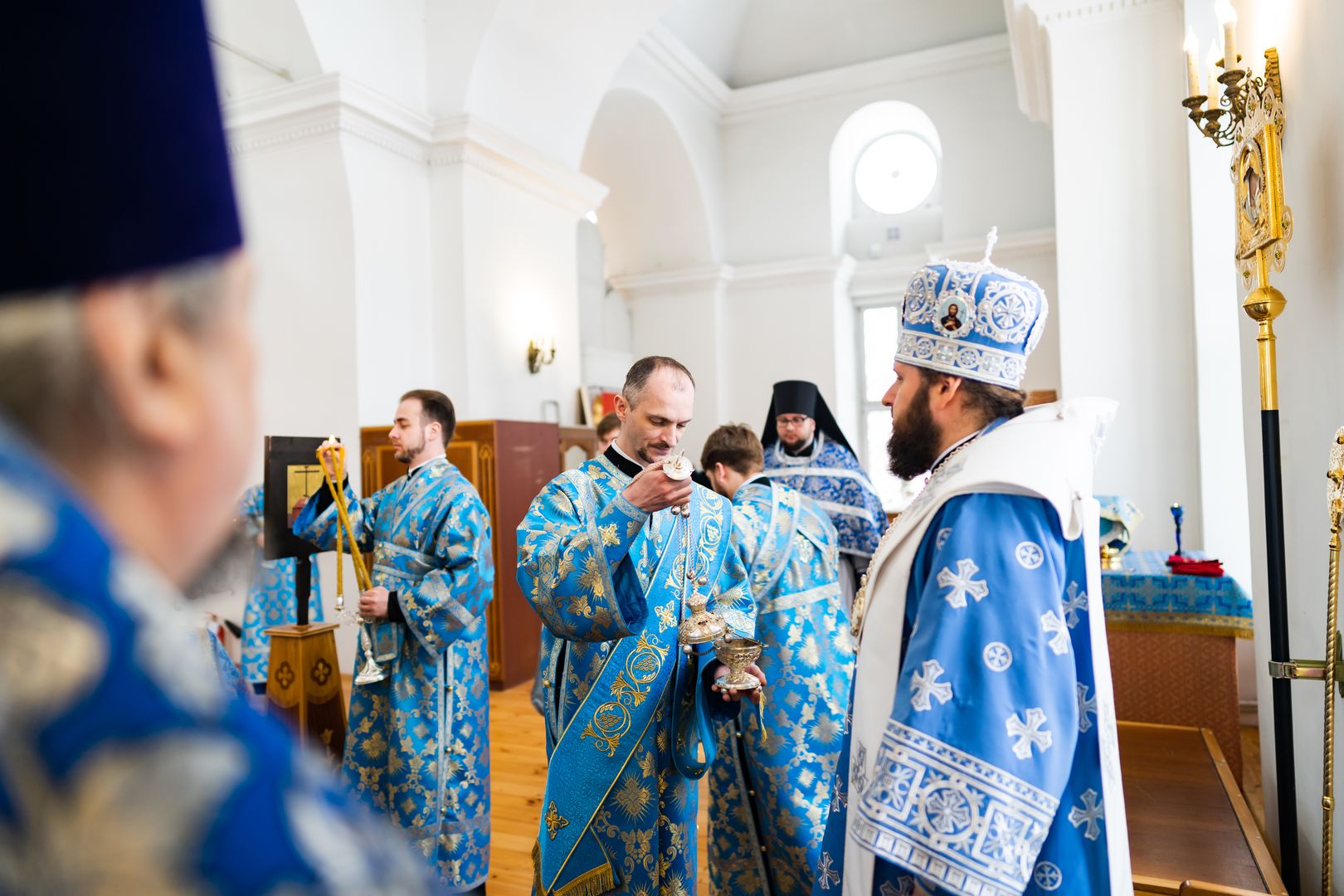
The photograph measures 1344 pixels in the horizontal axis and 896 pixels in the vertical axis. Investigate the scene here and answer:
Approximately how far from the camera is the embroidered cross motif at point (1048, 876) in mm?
1468

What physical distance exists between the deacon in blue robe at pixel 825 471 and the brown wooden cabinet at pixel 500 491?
7.67 ft

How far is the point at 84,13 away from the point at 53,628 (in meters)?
0.26

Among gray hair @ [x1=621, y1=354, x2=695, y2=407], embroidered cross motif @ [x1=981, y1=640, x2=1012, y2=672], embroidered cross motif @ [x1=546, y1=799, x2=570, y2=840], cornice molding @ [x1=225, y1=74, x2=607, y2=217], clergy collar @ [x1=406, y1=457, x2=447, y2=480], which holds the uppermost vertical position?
cornice molding @ [x1=225, y1=74, x2=607, y2=217]

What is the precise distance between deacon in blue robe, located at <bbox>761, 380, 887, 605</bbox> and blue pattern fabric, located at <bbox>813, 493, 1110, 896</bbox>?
3.38m

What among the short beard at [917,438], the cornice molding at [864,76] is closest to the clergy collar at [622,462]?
the short beard at [917,438]

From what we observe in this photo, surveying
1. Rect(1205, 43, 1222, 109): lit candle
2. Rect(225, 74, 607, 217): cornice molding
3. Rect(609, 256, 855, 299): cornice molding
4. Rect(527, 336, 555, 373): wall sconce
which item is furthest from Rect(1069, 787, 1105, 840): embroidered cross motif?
Rect(609, 256, 855, 299): cornice molding

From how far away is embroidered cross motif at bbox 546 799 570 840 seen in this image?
7.47ft

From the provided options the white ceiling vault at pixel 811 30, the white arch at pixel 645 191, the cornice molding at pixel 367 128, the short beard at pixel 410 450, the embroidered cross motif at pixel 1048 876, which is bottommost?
the embroidered cross motif at pixel 1048 876

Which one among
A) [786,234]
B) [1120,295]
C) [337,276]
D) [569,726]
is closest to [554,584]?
[569,726]

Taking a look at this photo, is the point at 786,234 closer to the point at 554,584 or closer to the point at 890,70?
the point at 890,70

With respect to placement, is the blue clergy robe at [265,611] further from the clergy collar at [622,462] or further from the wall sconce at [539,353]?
the clergy collar at [622,462]

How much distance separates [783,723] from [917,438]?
55.8 inches

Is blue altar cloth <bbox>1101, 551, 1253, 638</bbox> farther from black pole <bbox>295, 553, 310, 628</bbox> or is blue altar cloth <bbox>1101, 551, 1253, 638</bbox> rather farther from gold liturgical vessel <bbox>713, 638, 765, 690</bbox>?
black pole <bbox>295, 553, 310, 628</bbox>

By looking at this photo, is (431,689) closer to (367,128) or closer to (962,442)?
(962,442)
